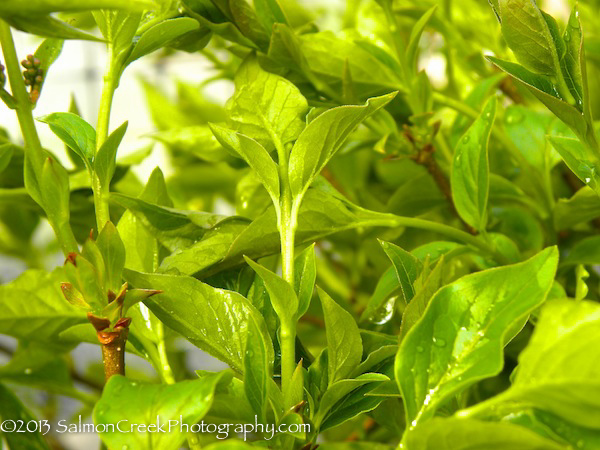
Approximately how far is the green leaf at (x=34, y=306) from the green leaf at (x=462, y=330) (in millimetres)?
132

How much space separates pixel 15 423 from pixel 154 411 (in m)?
0.14

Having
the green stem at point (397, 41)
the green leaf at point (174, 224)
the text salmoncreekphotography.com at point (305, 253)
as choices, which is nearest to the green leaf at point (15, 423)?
the text salmoncreekphotography.com at point (305, 253)

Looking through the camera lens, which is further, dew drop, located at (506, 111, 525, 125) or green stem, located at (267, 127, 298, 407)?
dew drop, located at (506, 111, 525, 125)

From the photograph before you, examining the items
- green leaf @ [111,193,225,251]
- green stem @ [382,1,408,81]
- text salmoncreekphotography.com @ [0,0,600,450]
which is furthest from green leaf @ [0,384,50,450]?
green stem @ [382,1,408,81]

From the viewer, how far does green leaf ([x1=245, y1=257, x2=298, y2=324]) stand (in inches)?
7.7

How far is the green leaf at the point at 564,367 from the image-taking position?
14 cm

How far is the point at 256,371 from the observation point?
0.66 ft

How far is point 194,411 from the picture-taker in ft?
0.57

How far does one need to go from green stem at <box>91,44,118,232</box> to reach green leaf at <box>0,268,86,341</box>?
0.14 feet

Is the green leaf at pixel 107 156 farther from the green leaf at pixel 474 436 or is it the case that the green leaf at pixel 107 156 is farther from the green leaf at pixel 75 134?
the green leaf at pixel 474 436

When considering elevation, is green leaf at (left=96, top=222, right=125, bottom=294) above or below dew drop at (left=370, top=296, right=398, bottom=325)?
above

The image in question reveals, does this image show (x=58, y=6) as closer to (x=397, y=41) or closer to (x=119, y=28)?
(x=119, y=28)

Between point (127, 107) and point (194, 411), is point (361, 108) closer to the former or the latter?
point (194, 411)

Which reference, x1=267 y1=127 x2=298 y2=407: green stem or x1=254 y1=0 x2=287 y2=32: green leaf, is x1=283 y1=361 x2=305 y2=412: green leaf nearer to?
x1=267 y1=127 x2=298 y2=407: green stem
